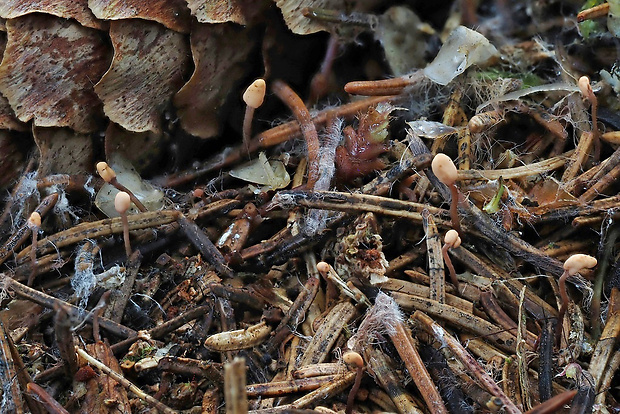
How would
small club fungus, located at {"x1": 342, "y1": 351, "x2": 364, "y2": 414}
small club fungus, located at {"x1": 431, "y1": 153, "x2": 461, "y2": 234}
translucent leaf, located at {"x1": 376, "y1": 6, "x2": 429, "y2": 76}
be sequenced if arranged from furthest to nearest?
translucent leaf, located at {"x1": 376, "y1": 6, "x2": 429, "y2": 76}, small club fungus, located at {"x1": 431, "y1": 153, "x2": 461, "y2": 234}, small club fungus, located at {"x1": 342, "y1": 351, "x2": 364, "y2": 414}

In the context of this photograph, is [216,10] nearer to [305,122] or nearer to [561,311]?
[305,122]

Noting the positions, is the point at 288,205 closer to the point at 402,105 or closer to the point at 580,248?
the point at 402,105

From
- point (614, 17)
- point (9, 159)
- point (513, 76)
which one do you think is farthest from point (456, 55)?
point (9, 159)

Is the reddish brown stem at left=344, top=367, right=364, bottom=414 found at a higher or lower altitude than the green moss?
lower

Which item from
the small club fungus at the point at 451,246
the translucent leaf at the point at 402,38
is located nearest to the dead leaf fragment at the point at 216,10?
the translucent leaf at the point at 402,38

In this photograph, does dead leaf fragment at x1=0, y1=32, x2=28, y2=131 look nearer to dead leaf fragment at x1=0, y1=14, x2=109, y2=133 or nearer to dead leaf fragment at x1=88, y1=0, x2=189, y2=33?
dead leaf fragment at x1=0, y1=14, x2=109, y2=133

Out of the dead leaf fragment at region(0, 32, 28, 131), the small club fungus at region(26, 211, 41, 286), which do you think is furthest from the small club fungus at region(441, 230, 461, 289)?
the dead leaf fragment at region(0, 32, 28, 131)

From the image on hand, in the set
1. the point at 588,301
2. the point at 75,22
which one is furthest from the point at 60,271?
the point at 588,301
